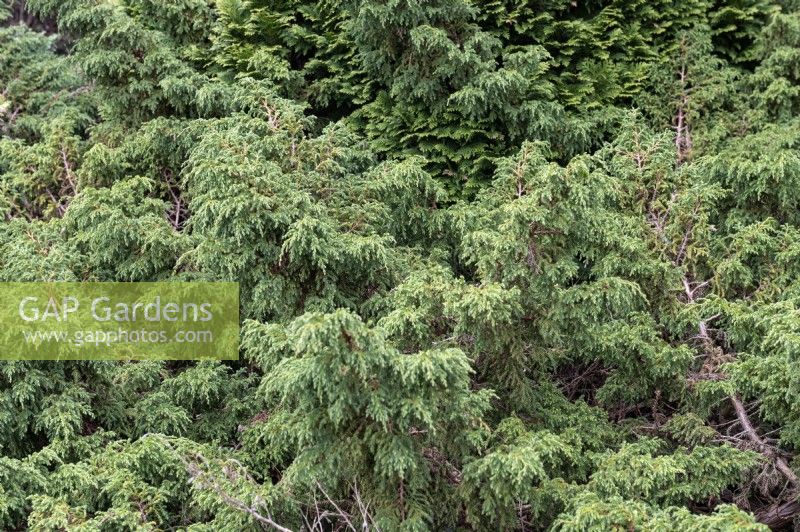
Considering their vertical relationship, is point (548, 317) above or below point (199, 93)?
below

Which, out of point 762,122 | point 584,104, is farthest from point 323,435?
point 762,122

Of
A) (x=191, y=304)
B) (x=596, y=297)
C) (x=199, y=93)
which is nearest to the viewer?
(x=596, y=297)

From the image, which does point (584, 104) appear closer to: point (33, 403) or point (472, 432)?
point (472, 432)

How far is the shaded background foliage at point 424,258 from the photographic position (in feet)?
12.2

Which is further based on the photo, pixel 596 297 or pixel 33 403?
pixel 33 403

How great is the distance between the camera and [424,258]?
17.3 ft

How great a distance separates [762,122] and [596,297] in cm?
339

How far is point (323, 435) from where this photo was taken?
3.54 m

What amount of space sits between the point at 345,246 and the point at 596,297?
1414 mm

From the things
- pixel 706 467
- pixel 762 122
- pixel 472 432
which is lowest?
pixel 706 467

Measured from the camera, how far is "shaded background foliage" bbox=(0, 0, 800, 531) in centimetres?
373

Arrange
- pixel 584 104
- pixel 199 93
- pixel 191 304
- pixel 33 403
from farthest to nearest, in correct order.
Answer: pixel 584 104, pixel 199 93, pixel 191 304, pixel 33 403

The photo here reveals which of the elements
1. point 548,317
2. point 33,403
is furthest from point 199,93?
point 548,317

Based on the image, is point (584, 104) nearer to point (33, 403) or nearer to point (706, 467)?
point (706, 467)
